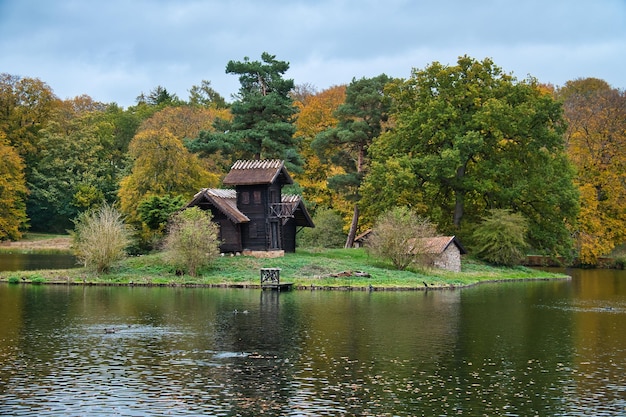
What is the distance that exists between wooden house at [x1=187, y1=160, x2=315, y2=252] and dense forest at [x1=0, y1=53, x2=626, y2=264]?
182 inches

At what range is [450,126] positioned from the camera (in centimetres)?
7062

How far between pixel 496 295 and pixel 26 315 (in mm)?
28850

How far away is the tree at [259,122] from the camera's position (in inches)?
2844

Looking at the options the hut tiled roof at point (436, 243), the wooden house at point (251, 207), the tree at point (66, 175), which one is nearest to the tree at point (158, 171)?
the wooden house at point (251, 207)

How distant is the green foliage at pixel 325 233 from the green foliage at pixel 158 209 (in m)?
19.4

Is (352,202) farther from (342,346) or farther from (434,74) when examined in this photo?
(342,346)

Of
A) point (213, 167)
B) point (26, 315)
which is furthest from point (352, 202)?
point (26, 315)

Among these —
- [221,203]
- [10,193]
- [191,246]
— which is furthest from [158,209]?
[10,193]

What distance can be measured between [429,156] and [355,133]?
357 inches

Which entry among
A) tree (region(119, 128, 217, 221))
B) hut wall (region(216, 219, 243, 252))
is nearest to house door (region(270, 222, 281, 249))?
hut wall (region(216, 219, 243, 252))

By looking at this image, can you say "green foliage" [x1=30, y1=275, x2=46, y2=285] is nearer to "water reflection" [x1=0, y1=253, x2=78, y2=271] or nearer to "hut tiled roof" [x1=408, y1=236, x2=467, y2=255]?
"water reflection" [x1=0, y1=253, x2=78, y2=271]

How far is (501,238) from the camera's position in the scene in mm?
67188

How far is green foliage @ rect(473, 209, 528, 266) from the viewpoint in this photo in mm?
66812

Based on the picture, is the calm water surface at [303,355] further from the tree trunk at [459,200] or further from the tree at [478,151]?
the tree trunk at [459,200]
